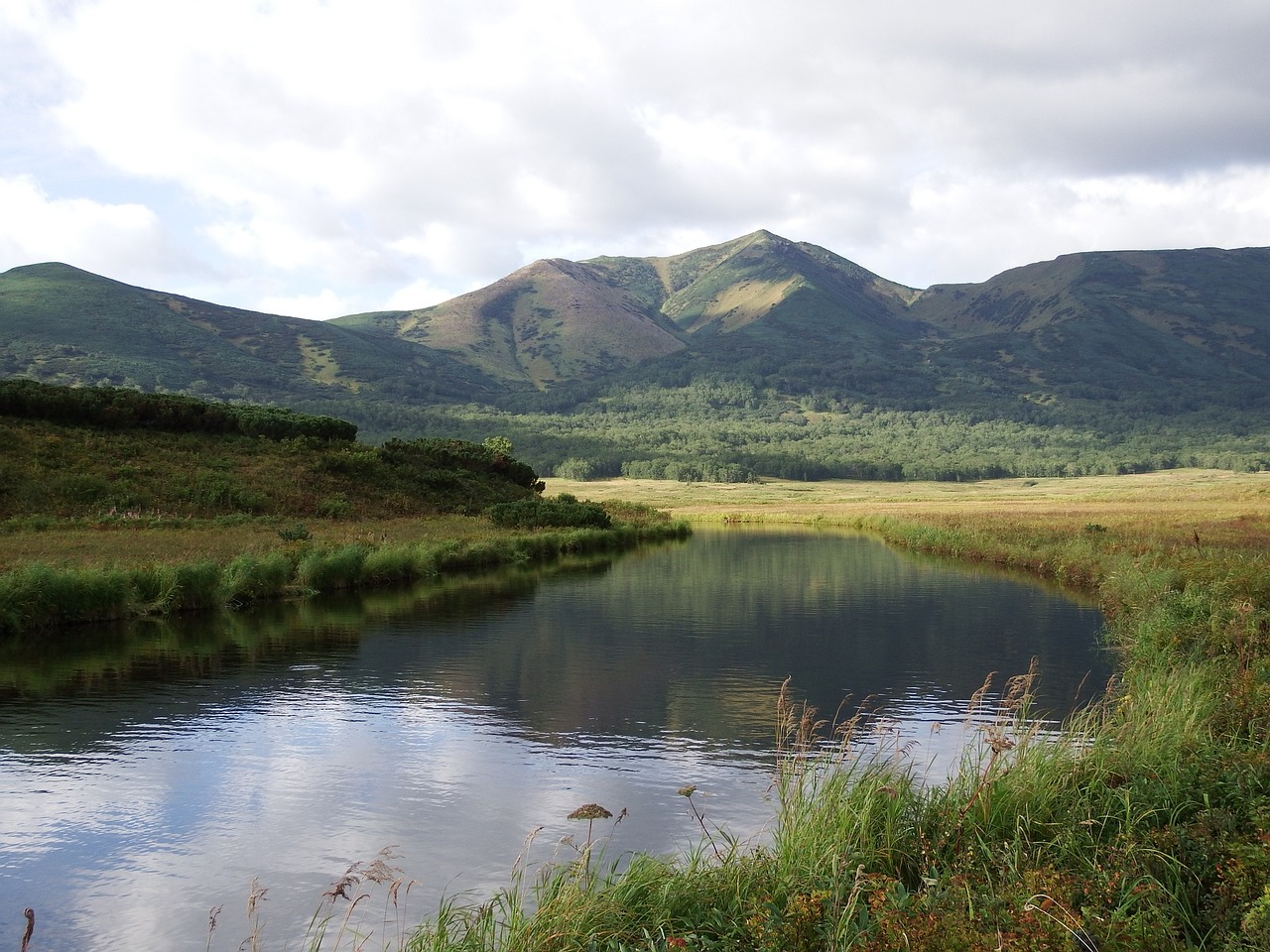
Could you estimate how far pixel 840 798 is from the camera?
10.7 meters

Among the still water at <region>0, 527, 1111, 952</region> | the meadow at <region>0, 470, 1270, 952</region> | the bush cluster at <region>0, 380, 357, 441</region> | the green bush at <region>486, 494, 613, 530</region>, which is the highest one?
the bush cluster at <region>0, 380, 357, 441</region>

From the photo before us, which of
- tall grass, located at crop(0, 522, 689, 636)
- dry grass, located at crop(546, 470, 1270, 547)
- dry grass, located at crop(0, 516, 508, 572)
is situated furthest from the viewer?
dry grass, located at crop(546, 470, 1270, 547)

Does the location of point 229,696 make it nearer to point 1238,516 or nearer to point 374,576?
point 374,576

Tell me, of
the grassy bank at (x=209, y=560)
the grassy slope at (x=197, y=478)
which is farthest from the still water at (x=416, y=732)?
the grassy slope at (x=197, y=478)

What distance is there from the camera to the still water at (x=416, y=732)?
452 inches

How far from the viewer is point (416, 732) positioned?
705 inches

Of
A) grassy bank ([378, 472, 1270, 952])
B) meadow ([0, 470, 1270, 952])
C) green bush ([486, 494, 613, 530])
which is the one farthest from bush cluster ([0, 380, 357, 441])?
grassy bank ([378, 472, 1270, 952])

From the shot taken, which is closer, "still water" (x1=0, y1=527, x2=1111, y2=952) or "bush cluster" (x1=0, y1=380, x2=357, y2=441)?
"still water" (x1=0, y1=527, x2=1111, y2=952)

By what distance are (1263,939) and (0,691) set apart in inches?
833

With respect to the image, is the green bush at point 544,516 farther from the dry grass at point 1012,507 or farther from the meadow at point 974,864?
the meadow at point 974,864

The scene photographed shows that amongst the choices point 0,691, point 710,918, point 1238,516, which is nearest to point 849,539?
point 1238,516

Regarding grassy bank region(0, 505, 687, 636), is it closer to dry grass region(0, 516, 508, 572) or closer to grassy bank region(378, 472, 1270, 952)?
dry grass region(0, 516, 508, 572)

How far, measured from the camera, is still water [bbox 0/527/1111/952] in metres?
11.5

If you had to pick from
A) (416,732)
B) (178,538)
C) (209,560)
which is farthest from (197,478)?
(416,732)
